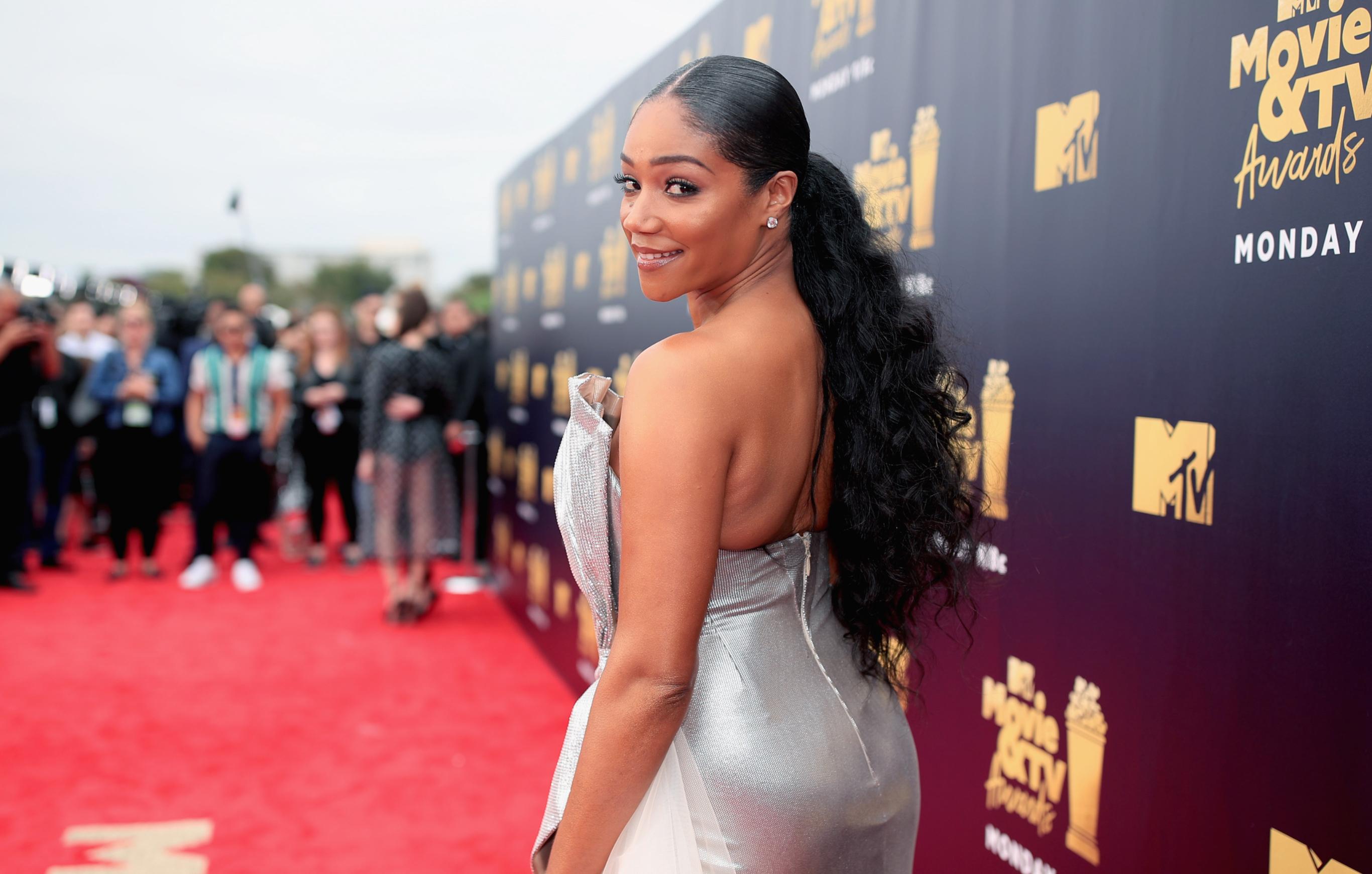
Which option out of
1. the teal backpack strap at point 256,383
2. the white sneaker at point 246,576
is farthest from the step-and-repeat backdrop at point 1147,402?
the white sneaker at point 246,576

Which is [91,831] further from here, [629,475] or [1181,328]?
[1181,328]

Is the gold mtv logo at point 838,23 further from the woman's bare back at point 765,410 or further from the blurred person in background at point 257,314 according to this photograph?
the blurred person in background at point 257,314

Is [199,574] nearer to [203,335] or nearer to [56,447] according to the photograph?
[56,447]

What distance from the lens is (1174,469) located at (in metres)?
1.69

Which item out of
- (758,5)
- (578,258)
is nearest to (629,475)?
(758,5)

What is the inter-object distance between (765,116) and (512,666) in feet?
14.5

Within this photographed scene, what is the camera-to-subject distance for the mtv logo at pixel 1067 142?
185 cm

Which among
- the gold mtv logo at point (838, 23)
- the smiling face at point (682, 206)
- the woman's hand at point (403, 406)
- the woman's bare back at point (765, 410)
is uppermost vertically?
the gold mtv logo at point (838, 23)

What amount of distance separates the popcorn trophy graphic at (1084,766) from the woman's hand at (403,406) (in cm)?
431

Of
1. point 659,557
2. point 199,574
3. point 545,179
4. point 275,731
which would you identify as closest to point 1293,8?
point 659,557

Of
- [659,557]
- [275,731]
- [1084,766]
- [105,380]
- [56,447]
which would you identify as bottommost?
[275,731]

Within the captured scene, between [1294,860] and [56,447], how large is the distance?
25.1 feet

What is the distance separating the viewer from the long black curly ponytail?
118 centimetres

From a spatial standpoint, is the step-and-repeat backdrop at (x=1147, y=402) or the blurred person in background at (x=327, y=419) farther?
the blurred person in background at (x=327, y=419)
